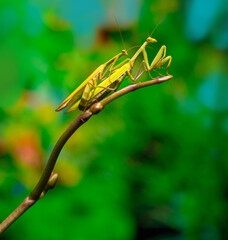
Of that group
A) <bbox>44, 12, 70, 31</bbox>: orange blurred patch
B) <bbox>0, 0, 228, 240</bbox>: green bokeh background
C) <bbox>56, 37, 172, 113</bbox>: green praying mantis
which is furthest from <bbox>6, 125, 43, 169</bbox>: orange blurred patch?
<bbox>56, 37, 172, 113</bbox>: green praying mantis

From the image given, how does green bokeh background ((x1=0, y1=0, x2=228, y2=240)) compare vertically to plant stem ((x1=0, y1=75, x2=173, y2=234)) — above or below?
below

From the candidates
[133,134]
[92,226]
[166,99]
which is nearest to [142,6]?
[166,99]

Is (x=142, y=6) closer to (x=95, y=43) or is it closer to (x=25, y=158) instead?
(x=95, y=43)

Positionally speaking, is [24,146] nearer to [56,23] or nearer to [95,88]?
[56,23]

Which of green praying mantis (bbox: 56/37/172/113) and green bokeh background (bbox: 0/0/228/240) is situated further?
green bokeh background (bbox: 0/0/228/240)

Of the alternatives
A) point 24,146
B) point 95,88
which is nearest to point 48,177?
point 95,88

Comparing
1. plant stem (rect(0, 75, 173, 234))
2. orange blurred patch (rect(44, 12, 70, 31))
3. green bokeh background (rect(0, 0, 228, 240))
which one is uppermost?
plant stem (rect(0, 75, 173, 234))

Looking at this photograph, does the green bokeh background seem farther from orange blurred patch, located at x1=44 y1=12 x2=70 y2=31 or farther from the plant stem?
the plant stem

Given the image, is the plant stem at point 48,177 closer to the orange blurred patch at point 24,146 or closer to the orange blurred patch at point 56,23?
the orange blurred patch at point 24,146

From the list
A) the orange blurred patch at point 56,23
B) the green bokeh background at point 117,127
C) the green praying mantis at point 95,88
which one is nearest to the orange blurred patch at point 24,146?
the green bokeh background at point 117,127
